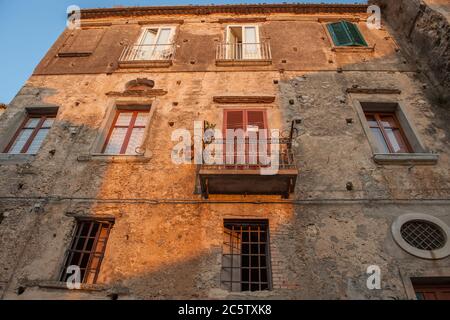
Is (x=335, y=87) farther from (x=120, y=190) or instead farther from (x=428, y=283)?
(x=120, y=190)

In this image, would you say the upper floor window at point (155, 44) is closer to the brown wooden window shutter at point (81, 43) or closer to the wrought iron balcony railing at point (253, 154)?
the brown wooden window shutter at point (81, 43)

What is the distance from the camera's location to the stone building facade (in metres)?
6.18

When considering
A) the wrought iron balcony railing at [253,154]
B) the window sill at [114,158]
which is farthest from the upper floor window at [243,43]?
the window sill at [114,158]

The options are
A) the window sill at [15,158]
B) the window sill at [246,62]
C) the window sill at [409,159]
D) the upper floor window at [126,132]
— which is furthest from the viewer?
the window sill at [246,62]

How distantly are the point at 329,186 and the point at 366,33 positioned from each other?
7.27 metres

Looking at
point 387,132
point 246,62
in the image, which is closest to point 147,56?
point 246,62

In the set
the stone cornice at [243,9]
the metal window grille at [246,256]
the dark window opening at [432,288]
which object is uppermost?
the stone cornice at [243,9]

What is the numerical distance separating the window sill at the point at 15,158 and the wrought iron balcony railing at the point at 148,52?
14.2 feet

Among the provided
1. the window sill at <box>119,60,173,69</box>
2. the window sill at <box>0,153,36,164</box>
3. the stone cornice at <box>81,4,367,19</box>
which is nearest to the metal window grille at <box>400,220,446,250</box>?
the window sill at <box>119,60,173,69</box>

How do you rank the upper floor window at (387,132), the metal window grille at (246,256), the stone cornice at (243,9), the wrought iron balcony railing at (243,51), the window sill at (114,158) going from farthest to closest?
the stone cornice at (243,9) → the wrought iron balcony railing at (243,51) → the upper floor window at (387,132) → the window sill at (114,158) → the metal window grille at (246,256)

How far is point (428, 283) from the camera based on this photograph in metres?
6.11

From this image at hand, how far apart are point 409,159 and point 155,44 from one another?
8416 millimetres

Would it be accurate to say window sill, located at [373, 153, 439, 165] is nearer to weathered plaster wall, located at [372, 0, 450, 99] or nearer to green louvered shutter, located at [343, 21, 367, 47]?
weathered plaster wall, located at [372, 0, 450, 99]

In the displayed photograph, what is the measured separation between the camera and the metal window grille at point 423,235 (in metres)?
6.49
